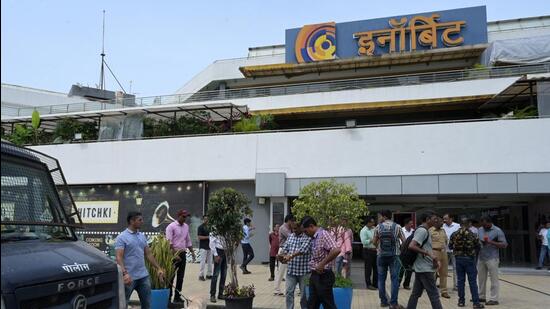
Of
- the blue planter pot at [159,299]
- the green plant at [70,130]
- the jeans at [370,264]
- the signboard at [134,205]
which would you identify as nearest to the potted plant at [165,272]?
the blue planter pot at [159,299]

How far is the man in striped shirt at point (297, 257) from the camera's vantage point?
7746mm

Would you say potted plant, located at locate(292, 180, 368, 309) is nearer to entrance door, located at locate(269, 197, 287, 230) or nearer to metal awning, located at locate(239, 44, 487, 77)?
entrance door, located at locate(269, 197, 287, 230)

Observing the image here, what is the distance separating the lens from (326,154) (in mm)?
20109

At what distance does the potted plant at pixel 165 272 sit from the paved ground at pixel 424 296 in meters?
0.75

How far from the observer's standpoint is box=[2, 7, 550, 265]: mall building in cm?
1862

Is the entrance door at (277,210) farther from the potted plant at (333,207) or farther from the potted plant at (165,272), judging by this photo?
the potted plant at (165,272)

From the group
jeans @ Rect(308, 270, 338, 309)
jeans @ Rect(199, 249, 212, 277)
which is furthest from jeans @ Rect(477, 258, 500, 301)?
jeans @ Rect(199, 249, 212, 277)

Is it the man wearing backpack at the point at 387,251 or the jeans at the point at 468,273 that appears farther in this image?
the man wearing backpack at the point at 387,251

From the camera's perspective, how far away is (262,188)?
2027 centimetres

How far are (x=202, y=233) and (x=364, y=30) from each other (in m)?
20.0

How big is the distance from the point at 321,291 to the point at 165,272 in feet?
12.7

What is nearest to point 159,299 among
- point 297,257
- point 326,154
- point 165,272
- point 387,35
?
point 165,272

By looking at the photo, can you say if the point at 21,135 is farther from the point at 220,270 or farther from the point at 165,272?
the point at 165,272

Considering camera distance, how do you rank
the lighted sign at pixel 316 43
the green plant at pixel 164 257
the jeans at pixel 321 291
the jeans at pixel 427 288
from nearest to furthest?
the jeans at pixel 321 291, the jeans at pixel 427 288, the green plant at pixel 164 257, the lighted sign at pixel 316 43
